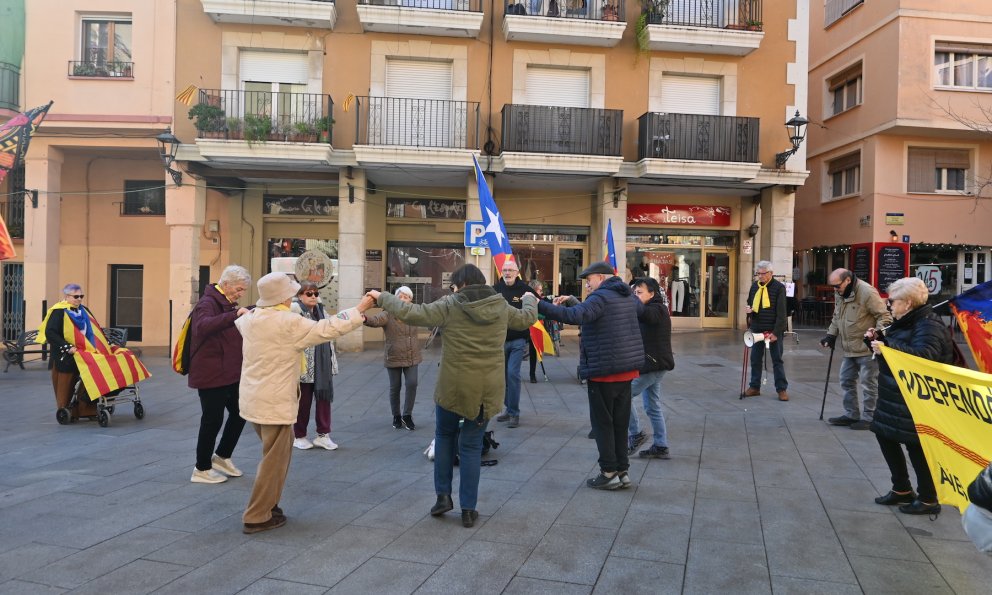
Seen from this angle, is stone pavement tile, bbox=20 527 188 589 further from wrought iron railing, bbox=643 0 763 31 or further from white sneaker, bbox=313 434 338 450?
wrought iron railing, bbox=643 0 763 31

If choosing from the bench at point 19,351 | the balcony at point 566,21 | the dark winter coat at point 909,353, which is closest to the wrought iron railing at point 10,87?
the bench at point 19,351

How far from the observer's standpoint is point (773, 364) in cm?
940

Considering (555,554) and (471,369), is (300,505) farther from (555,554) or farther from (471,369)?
(555,554)

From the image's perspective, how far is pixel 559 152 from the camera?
15.6 metres

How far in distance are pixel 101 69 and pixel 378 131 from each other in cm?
657

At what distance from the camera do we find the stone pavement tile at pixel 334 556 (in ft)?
12.1

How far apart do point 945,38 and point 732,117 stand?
27.7 ft

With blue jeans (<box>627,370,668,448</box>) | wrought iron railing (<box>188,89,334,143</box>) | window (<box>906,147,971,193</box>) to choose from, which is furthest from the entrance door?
blue jeans (<box>627,370,668,448</box>)

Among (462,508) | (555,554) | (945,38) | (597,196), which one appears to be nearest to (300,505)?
(462,508)

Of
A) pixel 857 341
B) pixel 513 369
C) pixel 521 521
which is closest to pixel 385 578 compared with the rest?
pixel 521 521

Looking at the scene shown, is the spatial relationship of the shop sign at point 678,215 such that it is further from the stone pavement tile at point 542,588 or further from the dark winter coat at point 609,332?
the stone pavement tile at point 542,588

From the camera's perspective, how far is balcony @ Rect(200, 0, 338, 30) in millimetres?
14469

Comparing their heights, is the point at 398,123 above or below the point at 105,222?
above

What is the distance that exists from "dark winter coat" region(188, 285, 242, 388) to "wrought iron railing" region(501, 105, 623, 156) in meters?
11.0
